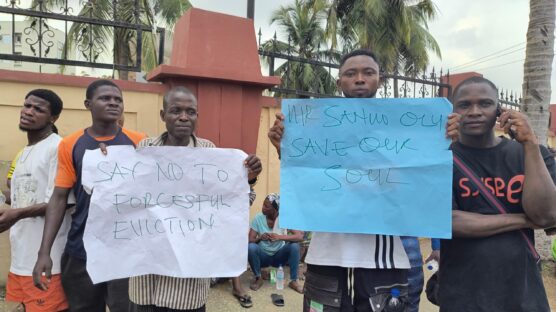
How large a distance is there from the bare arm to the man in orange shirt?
5.93ft

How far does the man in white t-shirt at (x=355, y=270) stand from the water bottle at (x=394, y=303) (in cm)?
1

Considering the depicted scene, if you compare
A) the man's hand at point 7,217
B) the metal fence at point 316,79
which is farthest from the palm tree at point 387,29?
the man's hand at point 7,217

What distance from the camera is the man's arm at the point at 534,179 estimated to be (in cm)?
162

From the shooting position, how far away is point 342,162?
186 centimetres

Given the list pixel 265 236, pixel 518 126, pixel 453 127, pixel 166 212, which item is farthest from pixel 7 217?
pixel 265 236

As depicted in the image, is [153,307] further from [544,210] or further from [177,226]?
[544,210]

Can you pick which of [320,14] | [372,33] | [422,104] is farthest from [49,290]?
[320,14]

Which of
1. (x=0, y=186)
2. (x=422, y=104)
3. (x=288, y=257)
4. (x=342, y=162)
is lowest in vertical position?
(x=288, y=257)

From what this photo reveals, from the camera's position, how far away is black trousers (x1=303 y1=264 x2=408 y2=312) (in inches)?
68.1

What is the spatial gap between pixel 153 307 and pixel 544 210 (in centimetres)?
185

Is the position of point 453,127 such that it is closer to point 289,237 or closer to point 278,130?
point 278,130

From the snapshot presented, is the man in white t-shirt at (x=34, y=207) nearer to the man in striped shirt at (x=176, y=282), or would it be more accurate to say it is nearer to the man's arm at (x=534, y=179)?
the man in striped shirt at (x=176, y=282)

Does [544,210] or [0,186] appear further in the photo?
[0,186]

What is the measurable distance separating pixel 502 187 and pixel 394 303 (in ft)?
2.26
